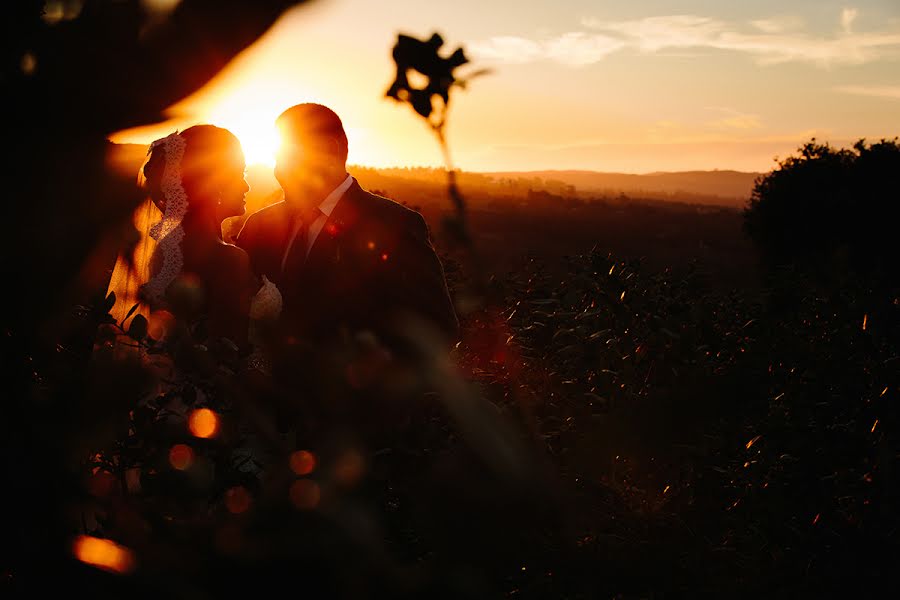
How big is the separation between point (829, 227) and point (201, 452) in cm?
2056

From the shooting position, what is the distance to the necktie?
134 inches

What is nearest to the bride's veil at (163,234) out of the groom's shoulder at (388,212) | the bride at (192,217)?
the bride at (192,217)

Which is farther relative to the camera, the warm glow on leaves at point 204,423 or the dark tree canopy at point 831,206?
the dark tree canopy at point 831,206

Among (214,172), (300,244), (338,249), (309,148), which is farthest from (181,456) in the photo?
(214,172)

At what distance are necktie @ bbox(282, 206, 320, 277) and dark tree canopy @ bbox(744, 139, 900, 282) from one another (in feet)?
54.0

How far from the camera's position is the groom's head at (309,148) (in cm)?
313

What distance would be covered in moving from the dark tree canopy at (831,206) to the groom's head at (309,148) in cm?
1651

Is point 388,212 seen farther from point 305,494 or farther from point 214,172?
point 305,494

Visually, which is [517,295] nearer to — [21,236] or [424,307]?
[424,307]

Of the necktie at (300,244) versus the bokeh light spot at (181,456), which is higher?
the necktie at (300,244)

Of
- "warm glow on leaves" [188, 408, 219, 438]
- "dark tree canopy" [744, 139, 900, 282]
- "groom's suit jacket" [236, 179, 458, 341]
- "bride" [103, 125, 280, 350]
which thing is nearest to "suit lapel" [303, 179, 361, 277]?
"groom's suit jacket" [236, 179, 458, 341]

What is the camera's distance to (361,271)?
2.91m

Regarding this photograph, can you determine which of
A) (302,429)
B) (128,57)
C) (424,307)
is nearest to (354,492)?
(302,429)

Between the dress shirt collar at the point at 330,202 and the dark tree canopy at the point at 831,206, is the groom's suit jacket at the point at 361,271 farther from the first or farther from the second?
the dark tree canopy at the point at 831,206
